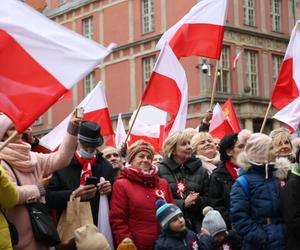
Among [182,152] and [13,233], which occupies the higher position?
[182,152]

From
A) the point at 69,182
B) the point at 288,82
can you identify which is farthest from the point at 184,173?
the point at 288,82

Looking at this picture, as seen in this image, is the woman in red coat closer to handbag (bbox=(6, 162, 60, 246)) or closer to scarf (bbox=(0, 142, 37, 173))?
handbag (bbox=(6, 162, 60, 246))

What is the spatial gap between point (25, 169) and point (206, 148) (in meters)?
2.81

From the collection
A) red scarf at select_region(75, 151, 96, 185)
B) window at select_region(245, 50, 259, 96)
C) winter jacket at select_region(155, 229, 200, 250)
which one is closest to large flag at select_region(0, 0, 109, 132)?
red scarf at select_region(75, 151, 96, 185)

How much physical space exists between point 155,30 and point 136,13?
5.54 ft

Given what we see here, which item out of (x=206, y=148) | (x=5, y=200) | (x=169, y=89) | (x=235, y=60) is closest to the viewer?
(x=5, y=200)

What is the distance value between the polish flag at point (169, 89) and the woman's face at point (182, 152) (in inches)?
53.5

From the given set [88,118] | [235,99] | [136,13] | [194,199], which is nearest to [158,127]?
[88,118]

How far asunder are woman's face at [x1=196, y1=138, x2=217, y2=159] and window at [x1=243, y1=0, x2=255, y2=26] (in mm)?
21311

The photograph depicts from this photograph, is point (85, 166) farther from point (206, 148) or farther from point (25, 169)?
point (206, 148)

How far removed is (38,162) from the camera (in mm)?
4750

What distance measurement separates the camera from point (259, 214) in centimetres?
501

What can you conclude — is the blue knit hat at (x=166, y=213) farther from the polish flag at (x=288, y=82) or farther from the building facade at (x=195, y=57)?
the building facade at (x=195, y=57)

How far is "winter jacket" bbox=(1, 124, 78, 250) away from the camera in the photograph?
4.32 m
